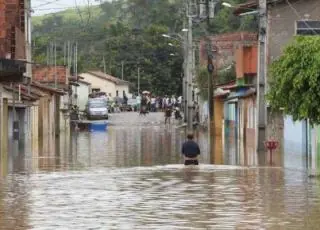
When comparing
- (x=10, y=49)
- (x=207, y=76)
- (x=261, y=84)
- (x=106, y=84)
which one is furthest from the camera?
(x=106, y=84)

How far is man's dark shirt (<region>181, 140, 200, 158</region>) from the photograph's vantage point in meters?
31.8

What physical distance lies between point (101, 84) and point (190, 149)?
113 meters

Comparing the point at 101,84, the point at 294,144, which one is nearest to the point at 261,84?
the point at 294,144

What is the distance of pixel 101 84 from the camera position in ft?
475

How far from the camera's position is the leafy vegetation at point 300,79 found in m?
25.2

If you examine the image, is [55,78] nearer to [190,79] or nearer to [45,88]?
[190,79]

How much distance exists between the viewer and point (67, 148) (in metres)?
49.5

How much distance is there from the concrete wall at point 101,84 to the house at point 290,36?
86.2 meters

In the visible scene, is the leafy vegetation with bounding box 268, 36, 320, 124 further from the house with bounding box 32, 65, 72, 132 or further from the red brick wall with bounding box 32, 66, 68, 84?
the red brick wall with bounding box 32, 66, 68, 84

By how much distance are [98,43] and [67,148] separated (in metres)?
103

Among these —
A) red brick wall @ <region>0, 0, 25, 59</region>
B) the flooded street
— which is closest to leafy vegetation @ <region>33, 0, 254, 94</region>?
red brick wall @ <region>0, 0, 25, 59</region>

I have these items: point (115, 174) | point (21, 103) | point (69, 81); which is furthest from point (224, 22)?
point (115, 174)

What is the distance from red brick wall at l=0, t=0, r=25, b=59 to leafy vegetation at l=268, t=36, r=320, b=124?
24600mm

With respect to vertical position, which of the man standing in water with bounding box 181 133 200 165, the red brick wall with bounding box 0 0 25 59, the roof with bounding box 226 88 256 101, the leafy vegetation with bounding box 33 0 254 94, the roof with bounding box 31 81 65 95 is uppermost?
the leafy vegetation with bounding box 33 0 254 94
